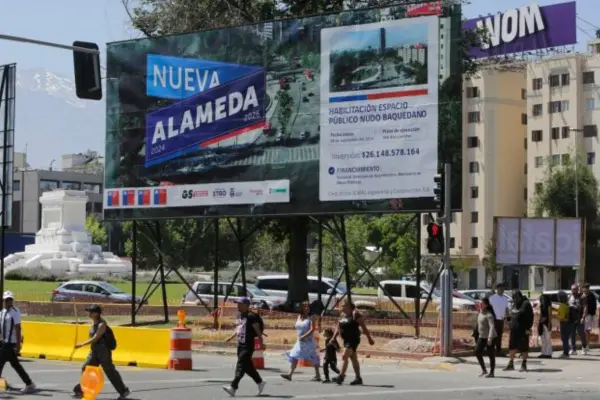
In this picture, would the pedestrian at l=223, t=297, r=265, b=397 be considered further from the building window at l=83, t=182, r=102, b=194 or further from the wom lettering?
the building window at l=83, t=182, r=102, b=194

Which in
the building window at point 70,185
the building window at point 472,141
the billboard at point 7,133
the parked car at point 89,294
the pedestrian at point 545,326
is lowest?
the parked car at point 89,294

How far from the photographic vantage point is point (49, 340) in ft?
92.1

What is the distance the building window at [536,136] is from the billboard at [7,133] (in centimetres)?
6830

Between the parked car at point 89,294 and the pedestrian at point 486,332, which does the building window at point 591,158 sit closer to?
the parked car at point 89,294

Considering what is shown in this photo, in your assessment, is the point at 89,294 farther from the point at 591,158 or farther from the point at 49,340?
the point at 591,158

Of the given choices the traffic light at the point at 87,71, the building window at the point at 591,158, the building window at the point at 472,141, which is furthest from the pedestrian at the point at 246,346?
the building window at the point at 472,141

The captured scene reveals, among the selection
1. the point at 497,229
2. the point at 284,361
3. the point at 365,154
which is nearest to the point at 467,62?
the point at 497,229

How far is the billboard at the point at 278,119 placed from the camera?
30.0 metres

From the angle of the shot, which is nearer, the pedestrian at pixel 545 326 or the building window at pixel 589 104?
the pedestrian at pixel 545 326

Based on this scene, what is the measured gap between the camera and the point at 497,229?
110 ft

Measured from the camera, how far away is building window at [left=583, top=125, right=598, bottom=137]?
298 ft

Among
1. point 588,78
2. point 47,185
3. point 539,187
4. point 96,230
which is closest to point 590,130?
point 588,78

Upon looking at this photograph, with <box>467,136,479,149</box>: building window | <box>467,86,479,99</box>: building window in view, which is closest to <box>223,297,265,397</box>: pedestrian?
<box>467,86,479,99</box>: building window

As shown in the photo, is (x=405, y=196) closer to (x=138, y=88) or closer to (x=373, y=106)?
(x=373, y=106)
